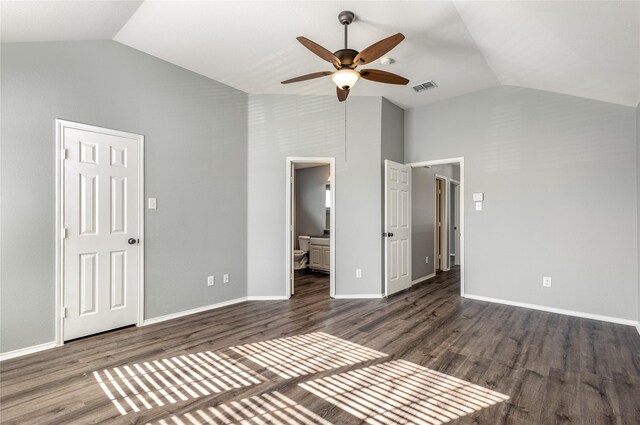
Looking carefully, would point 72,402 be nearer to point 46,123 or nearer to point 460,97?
point 46,123

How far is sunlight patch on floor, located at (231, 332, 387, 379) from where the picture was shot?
97.8 inches

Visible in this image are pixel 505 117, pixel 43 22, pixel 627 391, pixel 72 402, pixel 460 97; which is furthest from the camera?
pixel 460 97

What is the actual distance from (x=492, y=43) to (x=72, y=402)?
467 cm

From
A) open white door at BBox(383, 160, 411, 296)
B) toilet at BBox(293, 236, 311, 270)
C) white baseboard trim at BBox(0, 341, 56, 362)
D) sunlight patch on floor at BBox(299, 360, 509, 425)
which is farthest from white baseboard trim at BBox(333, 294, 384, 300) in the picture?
white baseboard trim at BBox(0, 341, 56, 362)

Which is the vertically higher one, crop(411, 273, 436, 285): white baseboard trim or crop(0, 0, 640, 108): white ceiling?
crop(0, 0, 640, 108): white ceiling

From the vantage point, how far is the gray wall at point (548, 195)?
3574 millimetres

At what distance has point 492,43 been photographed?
10.3 feet

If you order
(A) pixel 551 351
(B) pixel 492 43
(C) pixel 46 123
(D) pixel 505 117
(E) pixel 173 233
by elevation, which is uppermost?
(B) pixel 492 43

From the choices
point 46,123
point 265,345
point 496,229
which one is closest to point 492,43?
point 496,229

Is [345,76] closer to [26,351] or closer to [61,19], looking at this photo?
[61,19]

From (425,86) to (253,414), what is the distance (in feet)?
14.2

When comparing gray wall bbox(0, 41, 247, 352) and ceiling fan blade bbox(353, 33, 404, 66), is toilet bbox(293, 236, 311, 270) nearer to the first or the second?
gray wall bbox(0, 41, 247, 352)

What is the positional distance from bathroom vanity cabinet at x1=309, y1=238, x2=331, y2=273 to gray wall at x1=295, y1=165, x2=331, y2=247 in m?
0.70

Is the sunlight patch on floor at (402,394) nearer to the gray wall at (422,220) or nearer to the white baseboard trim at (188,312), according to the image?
the white baseboard trim at (188,312)
